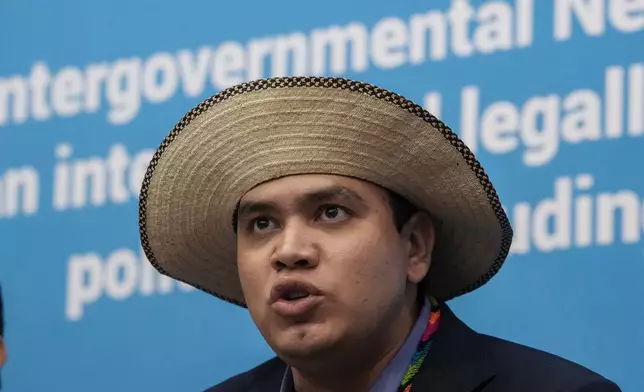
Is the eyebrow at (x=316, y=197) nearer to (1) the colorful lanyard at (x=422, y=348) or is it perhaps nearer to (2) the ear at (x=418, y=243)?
(2) the ear at (x=418, y=243)

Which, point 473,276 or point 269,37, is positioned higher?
point 269,37

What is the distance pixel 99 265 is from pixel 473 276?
3.23 feet

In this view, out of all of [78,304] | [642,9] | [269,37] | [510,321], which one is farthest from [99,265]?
[642,9]

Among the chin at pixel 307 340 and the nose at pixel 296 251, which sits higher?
the nose at pixel 296 251

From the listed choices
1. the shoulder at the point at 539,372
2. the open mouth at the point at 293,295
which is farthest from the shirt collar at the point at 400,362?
the open mouth at the point at 293,295

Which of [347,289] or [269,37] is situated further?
[269,37]

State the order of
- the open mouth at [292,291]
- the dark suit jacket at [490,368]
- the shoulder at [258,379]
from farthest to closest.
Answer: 1. the shoulder at [258,379]
2. the dark suit jacket at [490,368]
3. the open mouth at [292,291]

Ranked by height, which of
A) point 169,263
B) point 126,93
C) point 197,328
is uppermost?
point 126,93

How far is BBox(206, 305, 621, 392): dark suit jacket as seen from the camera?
2318 millimetres

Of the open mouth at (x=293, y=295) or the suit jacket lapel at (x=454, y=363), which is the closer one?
the open mouth at (x=293, y=295)

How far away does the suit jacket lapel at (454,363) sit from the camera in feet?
7.66

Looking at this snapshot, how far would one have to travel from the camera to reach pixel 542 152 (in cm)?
275

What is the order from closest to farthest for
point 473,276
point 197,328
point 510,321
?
point 473,276, point 510,321, point 197,328

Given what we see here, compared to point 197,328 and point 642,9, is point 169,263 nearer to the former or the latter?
point 197,328
